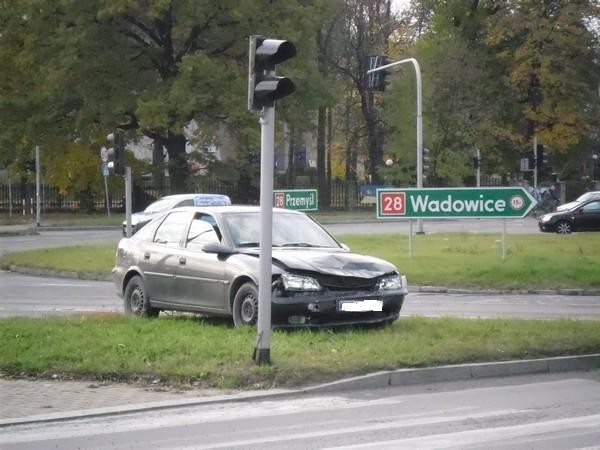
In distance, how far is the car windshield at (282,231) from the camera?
13.9 meters

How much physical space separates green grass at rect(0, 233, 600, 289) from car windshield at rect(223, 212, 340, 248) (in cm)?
907

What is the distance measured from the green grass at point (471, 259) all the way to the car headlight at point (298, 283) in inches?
427

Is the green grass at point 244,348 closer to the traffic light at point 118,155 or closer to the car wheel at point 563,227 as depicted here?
the traffic light at point 118,155

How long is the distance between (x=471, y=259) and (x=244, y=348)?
15.8m

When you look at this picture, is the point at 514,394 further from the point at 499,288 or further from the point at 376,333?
the point at 499,288

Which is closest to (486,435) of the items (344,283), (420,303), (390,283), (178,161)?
(344,283)

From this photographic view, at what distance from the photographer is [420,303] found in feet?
64.0

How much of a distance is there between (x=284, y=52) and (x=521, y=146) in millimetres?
Answer: 57516

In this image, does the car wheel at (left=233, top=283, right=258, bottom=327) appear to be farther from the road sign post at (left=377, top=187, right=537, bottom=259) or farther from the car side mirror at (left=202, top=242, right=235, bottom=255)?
the road sign post at (left=377, top=187, right=537, bottom=259)

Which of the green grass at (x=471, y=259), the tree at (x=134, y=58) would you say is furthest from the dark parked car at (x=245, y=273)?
the tree at (x=134, y=58)

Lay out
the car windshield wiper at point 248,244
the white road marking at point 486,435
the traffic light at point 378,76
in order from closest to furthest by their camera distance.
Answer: the white road marking at point 486,435
the car windshield wiper at point 248,244
the traffic light at point 378,76

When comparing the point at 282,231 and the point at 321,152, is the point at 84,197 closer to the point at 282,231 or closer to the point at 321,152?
the point at 321,152

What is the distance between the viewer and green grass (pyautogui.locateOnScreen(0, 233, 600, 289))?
23.0 metres

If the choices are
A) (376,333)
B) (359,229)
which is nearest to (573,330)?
(376,333)
